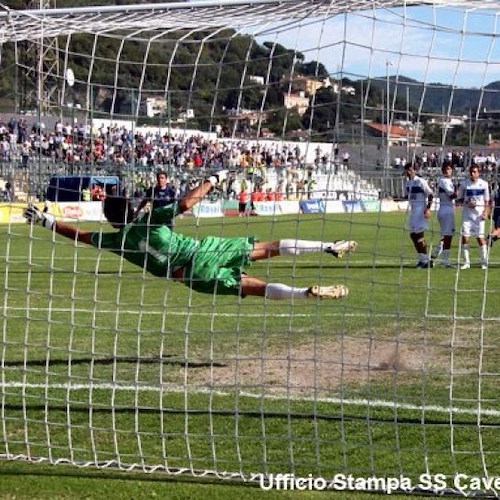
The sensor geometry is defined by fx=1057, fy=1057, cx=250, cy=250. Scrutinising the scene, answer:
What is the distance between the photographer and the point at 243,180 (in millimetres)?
8500

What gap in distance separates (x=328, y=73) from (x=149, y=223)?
2.29m

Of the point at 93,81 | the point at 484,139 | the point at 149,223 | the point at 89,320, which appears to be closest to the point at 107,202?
the point at 149,223

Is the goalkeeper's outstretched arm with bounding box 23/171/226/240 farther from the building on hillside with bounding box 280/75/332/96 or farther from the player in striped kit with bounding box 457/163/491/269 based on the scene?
the player in striped kit with bounding box 457/163/491/269

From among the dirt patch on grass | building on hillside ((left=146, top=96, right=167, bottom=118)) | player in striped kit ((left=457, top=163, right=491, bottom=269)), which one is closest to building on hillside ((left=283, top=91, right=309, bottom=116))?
building on hillside ((left=146, top=96, right=167, bottom=118))

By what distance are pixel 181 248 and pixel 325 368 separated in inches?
68.0

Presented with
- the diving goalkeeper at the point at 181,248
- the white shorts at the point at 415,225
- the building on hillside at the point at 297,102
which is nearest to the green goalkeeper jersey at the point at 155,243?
the diving goalkeeper at the point at 181,248

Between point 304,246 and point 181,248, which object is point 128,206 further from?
point 304,246

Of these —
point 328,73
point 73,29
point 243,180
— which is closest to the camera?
point 328,73

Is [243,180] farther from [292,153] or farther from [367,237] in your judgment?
[367,237]

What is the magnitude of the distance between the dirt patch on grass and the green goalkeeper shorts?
2.28 ft

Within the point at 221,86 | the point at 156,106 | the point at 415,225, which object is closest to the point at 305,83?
the point at 221,86

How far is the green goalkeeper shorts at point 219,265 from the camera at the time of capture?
9.07 m

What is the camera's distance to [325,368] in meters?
9.53

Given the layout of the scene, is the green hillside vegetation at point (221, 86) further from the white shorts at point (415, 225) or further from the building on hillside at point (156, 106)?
the white shorts at point (415, 225)
